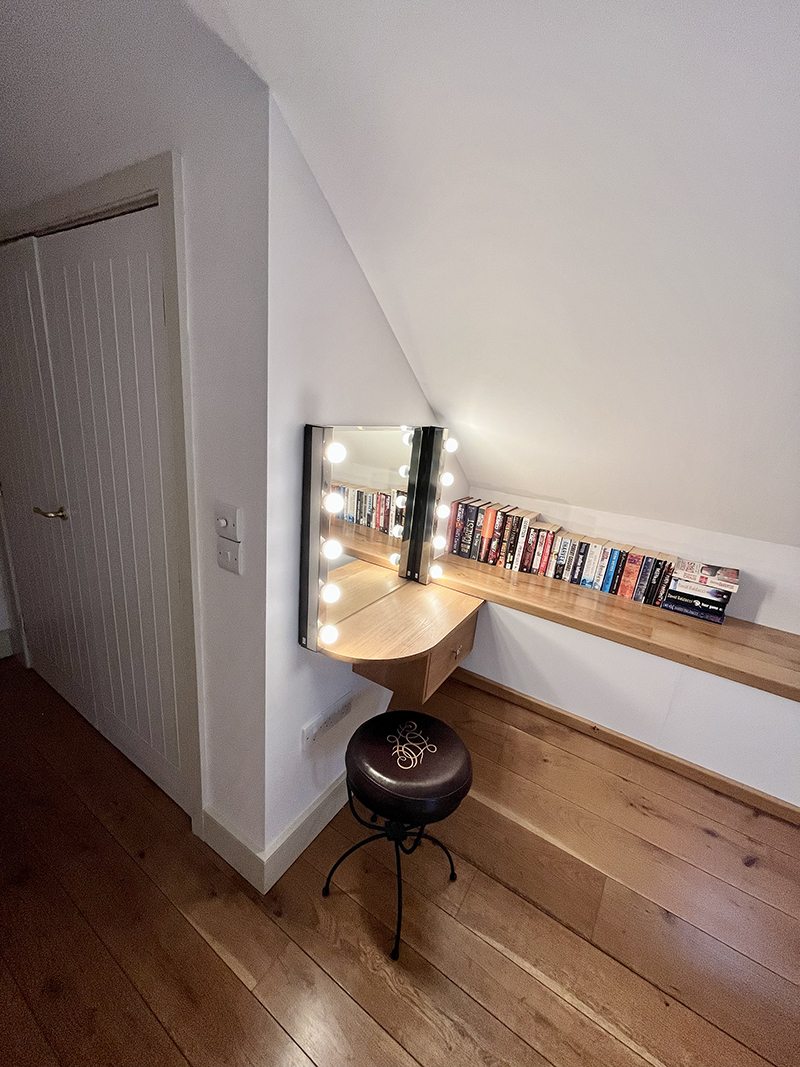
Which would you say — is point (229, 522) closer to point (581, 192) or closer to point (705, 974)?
point (581, 192)

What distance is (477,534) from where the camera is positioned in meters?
2.19

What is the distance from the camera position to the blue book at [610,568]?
6.44 feet

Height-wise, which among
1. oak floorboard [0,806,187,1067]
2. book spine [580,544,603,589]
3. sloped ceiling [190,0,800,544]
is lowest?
oak floorboard [0,806,187,1067]

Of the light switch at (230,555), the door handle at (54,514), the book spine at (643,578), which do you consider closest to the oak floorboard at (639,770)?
the book spine at (643,578)

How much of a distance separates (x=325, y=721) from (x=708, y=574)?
5.05 feet

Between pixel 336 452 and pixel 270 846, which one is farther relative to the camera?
pixel 270 846

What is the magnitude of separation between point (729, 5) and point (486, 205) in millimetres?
449

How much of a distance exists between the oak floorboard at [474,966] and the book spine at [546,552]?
4.05 feet

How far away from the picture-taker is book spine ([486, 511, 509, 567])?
2139mm

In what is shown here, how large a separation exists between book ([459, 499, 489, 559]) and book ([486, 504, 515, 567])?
3.7 inches

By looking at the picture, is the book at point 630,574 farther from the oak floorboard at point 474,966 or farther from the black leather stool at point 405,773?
the oak floorboard at point 474,966

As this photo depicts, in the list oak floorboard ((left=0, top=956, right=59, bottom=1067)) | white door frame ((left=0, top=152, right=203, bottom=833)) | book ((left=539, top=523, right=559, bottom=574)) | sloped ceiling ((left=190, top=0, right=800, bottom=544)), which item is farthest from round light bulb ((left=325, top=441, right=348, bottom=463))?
oak floorboard ((left=0, top=956, right=59, bottom=1067))

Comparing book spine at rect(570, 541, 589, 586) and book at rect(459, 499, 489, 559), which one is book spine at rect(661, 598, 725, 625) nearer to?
book spine at rect(570, 541, 589, 586)

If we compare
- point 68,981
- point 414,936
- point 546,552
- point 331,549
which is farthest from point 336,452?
point 68,981
